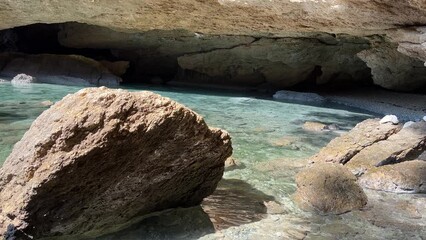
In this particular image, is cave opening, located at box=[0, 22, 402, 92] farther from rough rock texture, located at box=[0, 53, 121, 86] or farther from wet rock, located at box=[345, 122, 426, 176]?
wet rock, located at box=[345, 122, 426, 176]

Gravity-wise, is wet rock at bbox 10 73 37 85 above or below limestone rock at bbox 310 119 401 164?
below

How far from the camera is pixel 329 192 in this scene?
9.73ft

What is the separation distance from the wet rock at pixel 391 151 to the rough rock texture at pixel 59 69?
10.8 meters

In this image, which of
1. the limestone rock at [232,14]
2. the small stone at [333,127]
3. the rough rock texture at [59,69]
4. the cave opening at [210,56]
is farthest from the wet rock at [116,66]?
the small stone at [333,127]

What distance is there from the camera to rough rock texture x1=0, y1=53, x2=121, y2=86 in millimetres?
12977

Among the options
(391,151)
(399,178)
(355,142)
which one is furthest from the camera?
(355,142)

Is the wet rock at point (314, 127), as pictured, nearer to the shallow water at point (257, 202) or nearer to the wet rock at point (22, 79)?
the shallow water at point (257, 202)

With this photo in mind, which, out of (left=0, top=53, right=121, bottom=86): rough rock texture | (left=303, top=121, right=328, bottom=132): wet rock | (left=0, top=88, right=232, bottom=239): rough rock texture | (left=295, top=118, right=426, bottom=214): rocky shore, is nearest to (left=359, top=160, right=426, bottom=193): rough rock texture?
(left=295, top=118, right=426, bottom=214): rocky shore

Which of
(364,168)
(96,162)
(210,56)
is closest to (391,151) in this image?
(364,168)

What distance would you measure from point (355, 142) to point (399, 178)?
72cm

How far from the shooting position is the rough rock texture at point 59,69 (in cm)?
1298

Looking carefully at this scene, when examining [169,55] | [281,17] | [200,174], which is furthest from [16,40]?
[200,174]

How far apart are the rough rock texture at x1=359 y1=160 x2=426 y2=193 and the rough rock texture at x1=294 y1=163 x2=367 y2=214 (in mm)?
298

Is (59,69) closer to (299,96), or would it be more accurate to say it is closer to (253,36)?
(253,36)
